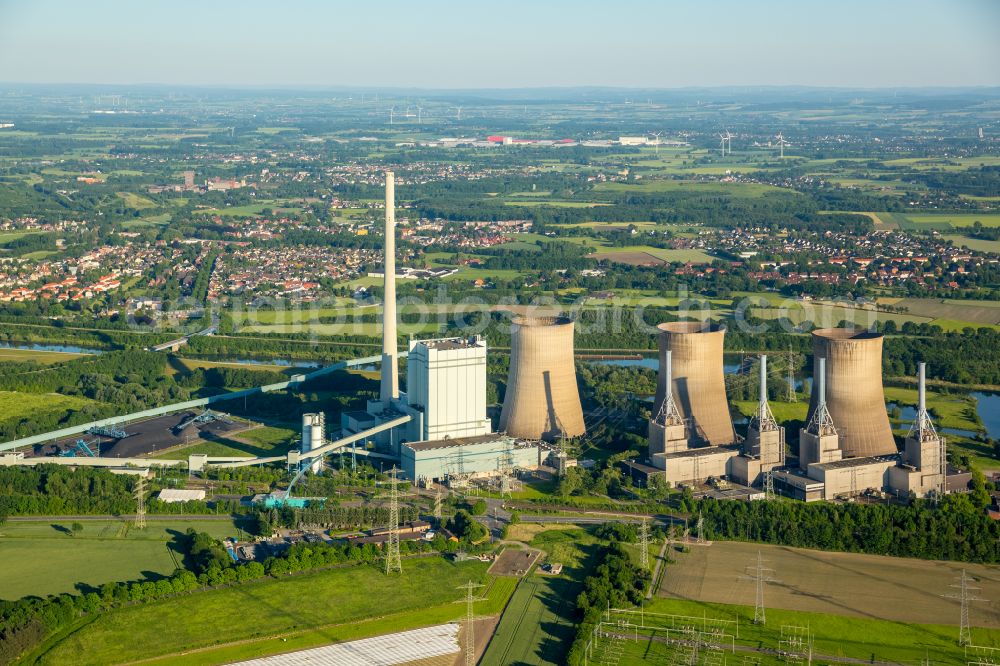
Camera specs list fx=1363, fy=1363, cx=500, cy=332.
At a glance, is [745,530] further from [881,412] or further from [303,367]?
[303,367]

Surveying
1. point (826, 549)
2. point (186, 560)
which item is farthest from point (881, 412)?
point (186, 560)

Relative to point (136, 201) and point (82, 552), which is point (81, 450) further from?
point (136, 201)

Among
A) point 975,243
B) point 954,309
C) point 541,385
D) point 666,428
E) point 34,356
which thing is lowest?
point 34,356

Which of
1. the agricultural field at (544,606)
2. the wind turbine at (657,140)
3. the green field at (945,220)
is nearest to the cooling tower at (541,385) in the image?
the agricultural field at (544,606)

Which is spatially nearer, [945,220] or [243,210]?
[945,220]

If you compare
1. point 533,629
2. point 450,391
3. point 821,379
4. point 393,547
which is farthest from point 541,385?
point 533,629

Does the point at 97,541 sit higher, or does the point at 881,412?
the point at 881,412
